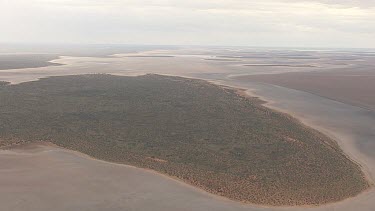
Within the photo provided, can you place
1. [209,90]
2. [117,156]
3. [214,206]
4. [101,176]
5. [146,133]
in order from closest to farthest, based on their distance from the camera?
[214,206] → [101,176] → [117,156] → [146,133] → [209,90]

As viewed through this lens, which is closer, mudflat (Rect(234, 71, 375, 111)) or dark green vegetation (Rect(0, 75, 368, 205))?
dark green vegetation (Rect(0, 75, 368, 205))

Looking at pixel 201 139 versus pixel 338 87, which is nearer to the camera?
pixel 201 139

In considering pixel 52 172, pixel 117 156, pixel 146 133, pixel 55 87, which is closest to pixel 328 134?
pixel 146 133

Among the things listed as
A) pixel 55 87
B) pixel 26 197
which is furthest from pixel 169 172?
pixel 55 87

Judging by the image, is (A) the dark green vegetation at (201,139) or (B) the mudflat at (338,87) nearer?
(A) the dark green vegetation at (201,139)

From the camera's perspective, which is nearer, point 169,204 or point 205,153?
point 169,204

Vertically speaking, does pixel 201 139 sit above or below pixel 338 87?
below

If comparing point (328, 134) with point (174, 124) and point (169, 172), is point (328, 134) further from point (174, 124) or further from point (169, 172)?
point (169, 172)

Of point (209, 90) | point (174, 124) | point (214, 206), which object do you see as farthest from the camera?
point (209, 90)
